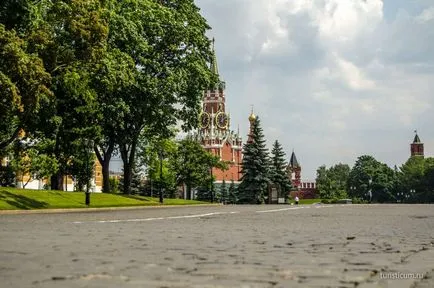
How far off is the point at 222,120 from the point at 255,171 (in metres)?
82.4

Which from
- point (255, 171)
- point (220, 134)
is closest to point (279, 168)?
point (255, 171)

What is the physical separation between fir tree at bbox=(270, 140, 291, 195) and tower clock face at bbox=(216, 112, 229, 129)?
6710 centimetres

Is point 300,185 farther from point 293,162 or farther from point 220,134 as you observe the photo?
point 220,134

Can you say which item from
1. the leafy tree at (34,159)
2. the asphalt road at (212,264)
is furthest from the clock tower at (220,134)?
the asphalt road at (212,264)

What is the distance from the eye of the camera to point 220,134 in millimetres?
162750

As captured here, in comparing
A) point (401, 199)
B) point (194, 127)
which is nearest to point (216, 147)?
point (401, 199)

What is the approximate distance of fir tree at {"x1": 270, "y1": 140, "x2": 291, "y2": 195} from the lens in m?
94.1

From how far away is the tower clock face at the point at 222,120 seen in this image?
165m

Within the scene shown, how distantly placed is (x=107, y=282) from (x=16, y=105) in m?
20.4

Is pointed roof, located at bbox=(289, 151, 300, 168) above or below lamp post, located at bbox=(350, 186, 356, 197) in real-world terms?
above

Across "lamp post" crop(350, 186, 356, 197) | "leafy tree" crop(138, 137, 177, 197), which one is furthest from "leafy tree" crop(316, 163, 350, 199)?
"leafy tree" crop(138, 137, 177, 197)

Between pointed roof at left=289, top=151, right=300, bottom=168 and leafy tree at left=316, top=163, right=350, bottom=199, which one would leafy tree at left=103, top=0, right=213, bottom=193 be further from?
pointed roof at left=289, top=151, right=300, bottom=168

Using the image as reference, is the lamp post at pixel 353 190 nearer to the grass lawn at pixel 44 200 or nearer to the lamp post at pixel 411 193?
the lamp post at pixel 411 193

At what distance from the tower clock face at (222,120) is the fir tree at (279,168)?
67101 mm
